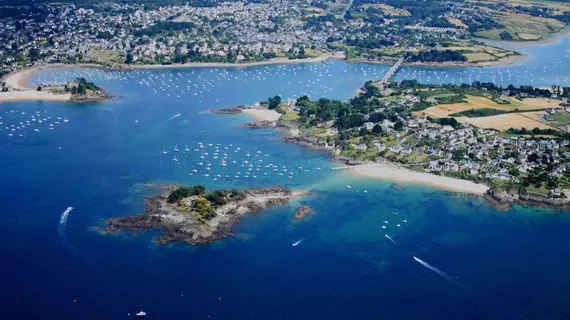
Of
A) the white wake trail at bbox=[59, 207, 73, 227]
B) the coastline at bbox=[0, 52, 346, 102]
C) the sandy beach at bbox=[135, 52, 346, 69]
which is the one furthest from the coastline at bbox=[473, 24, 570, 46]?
the white wake trail at bbox=[59, 207, 73, 227]

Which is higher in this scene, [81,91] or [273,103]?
[81,91]

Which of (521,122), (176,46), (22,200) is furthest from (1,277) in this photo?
(176,46)

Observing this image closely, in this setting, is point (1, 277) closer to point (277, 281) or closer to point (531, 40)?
point (277, 281)

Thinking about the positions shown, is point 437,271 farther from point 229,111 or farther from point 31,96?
point 31,96

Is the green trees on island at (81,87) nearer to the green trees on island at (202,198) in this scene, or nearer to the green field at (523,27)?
the green trees on island at (202,198)

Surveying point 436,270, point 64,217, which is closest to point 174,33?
point 64,217

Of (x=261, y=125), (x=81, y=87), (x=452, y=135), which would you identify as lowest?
(x=261, y=125)
